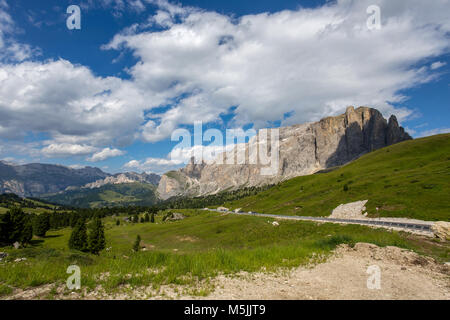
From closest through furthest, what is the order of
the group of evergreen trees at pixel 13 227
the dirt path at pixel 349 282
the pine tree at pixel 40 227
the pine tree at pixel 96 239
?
the dirt path at pixel 349 282, the pine tree at pixel 96 239, the group of evergreen trees at pixel 13 227, the pine tree at pixel 40 227

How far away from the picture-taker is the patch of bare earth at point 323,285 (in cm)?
846

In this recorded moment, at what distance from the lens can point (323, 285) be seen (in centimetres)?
986

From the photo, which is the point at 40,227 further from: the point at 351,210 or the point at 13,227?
the point at 351,210

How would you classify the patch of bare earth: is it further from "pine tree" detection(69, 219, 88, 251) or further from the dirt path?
"pine tree" detection(69, 219, 88, 251)

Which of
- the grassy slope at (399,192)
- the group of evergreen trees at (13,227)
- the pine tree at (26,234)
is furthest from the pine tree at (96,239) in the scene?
the grassy slope at (399,192)

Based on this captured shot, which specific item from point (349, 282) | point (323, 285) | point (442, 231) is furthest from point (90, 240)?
point (442, 231)

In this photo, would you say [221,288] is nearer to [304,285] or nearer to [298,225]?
[304,285]

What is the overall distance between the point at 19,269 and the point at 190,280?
8.05 metres

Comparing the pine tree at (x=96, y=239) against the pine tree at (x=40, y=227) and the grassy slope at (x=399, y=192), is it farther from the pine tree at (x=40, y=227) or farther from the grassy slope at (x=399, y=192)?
the pine tree at (x=40, y=227)

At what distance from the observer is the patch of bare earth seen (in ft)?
27.8

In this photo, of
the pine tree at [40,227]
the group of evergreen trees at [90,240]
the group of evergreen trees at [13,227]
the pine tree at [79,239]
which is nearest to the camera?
the group of evergreen trees at [90,240]

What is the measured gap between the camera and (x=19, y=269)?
10.2 metres

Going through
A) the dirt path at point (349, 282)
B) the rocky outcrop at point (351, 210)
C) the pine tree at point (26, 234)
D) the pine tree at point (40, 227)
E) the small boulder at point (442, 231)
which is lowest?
the pine tree at point (40, 227)
